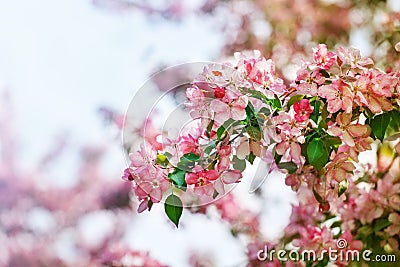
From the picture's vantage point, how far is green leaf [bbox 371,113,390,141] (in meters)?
0.78

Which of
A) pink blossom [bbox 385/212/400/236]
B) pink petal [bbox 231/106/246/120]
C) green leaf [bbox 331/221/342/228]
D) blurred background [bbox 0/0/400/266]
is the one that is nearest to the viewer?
pink petal [bbox 231/106/246/120]

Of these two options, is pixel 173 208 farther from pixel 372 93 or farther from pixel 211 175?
pixel 372 93

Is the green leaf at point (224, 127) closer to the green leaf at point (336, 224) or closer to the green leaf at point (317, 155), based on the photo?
the green leaf at point (317, 155)

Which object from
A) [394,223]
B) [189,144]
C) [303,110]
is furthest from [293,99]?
[394,223]

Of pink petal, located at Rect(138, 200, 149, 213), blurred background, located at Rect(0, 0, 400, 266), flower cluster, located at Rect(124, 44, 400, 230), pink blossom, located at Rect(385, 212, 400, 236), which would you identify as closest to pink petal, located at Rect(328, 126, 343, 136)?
flower cluster, located at Rect(124, 44, 400, 230)

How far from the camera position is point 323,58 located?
800 mm

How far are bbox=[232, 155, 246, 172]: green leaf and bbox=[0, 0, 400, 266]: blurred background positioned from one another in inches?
36.3

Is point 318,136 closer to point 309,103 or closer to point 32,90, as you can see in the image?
point 309,103

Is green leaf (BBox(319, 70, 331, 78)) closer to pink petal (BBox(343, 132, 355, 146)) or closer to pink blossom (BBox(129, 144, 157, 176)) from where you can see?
pink petal (BBox(343, 132, 355, 146))

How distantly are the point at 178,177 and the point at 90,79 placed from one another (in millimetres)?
1494

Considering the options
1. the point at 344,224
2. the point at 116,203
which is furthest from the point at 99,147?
the point at 344,224

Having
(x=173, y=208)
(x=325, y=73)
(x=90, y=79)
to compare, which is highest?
(x=90, y=79)

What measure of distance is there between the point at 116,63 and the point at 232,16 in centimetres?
39

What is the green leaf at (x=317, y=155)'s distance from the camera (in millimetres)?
750
